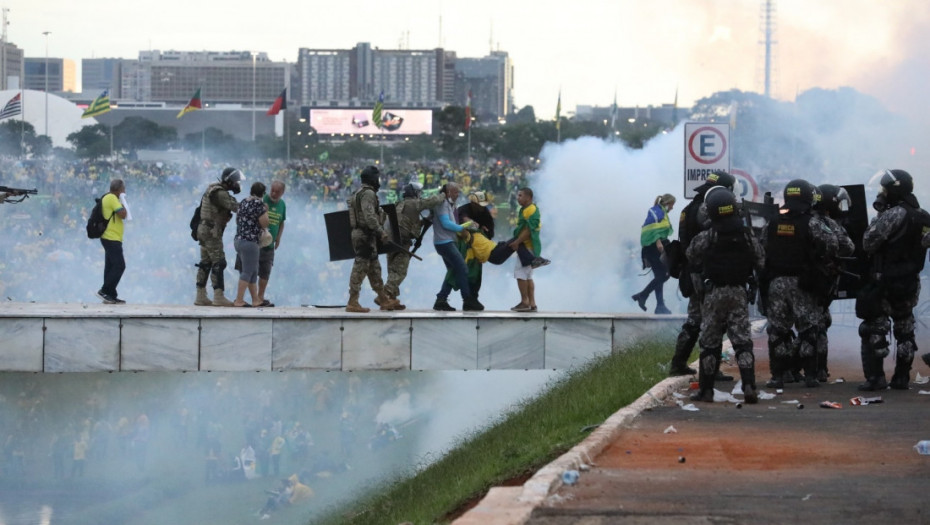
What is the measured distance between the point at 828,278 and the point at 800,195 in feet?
2.52

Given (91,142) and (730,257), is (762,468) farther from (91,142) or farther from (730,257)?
(91,142)

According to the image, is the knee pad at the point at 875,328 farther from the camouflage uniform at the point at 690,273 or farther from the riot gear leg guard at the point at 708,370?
the riot gear leg guard at the point at 708,370

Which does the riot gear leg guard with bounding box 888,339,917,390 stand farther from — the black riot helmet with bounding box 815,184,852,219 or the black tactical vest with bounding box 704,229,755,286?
the black tactical vest with bounding box 704,229,755,286

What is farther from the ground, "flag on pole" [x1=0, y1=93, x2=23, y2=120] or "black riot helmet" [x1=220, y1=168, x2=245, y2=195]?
"flag on pole" [x1=0, y1=93, x2=23, y2=120]

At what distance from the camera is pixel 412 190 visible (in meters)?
16.4

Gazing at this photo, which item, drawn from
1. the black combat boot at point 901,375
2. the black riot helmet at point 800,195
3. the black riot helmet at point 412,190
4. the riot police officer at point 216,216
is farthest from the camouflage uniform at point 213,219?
the black combat boot at point 901,375

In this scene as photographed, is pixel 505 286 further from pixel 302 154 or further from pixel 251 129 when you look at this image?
pixel 251 129

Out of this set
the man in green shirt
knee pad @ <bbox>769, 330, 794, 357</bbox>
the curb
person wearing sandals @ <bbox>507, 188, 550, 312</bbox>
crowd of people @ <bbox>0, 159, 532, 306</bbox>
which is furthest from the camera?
A: crowd of people @ <bbox>0, 159, 532, 306</bbox>

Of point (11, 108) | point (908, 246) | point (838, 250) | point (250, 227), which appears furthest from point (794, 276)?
point (11, 108)

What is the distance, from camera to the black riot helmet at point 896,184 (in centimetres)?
1129

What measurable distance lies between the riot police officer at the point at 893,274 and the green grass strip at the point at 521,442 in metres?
1.82

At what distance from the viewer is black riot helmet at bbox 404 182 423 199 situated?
644 inches

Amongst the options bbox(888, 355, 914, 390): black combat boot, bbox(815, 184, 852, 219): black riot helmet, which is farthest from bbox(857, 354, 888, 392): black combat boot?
bbox(815, 184, 852, 219): black riot helmet

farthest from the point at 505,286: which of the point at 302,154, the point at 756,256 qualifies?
the point at 302,154
